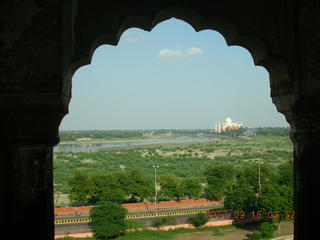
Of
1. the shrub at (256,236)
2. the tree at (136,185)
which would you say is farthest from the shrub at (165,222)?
the tree at (136,185)

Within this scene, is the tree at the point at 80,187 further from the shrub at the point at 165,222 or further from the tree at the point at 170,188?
the shrub at the point at 165,222

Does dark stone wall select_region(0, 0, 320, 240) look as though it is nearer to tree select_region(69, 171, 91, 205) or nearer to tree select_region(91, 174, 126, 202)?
tree select_region(91, 174, 126, 202)

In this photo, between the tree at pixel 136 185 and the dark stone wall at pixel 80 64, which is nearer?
the dark stone wall at pixel 80 64

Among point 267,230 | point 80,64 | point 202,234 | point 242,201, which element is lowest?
point 202,234

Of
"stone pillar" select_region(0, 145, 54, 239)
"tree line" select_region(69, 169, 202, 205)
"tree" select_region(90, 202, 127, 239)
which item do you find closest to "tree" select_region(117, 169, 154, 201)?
"tree line" select_region(69, 169, 202, 205)

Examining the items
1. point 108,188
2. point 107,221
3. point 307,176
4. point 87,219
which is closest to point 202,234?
point 107,221

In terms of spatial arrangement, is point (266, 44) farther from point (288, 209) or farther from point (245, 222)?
point (245, 222)
